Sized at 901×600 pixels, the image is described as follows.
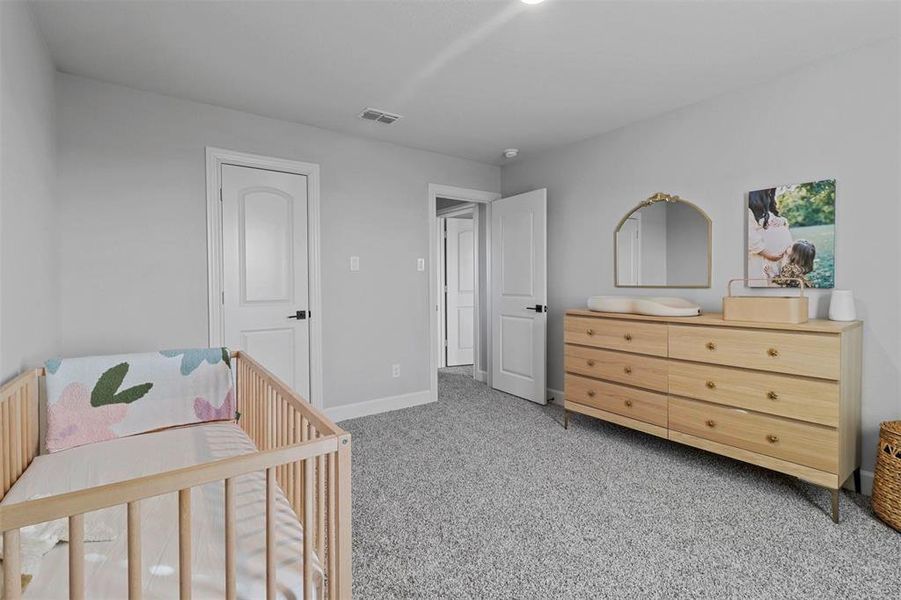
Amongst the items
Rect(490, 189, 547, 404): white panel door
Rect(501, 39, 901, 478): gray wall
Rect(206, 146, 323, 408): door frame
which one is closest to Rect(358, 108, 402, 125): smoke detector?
Rect(206, 146, 323, 408): door frame

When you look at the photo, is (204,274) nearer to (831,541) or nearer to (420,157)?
(420,157)

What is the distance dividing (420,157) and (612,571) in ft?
10.7

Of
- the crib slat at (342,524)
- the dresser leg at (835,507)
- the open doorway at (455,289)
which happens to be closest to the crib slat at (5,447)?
the crib slat at (342,524)

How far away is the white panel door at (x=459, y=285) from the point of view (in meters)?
5.53

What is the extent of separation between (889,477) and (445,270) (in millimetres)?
4250

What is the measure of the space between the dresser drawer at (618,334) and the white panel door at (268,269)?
196cm

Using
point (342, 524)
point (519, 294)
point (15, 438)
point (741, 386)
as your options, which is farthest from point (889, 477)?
point (15, 438)

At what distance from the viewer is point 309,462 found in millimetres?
1042

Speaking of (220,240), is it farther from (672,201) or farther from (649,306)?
(672,201)

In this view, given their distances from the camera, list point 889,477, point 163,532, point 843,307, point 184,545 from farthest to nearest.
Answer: point 843,307 → point 889,477 → point 163,532 → point 184,545

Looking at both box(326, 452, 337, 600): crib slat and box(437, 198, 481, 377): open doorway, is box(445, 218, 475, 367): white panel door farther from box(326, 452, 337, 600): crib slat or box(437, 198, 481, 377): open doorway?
box(326, 452, 337, 600): crib slat

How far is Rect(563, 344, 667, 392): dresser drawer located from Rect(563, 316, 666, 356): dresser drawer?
0.15 feet

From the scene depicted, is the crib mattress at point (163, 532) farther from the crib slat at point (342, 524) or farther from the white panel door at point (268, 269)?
the white panel door at point (268, 269)

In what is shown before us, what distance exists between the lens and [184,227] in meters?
2.80
